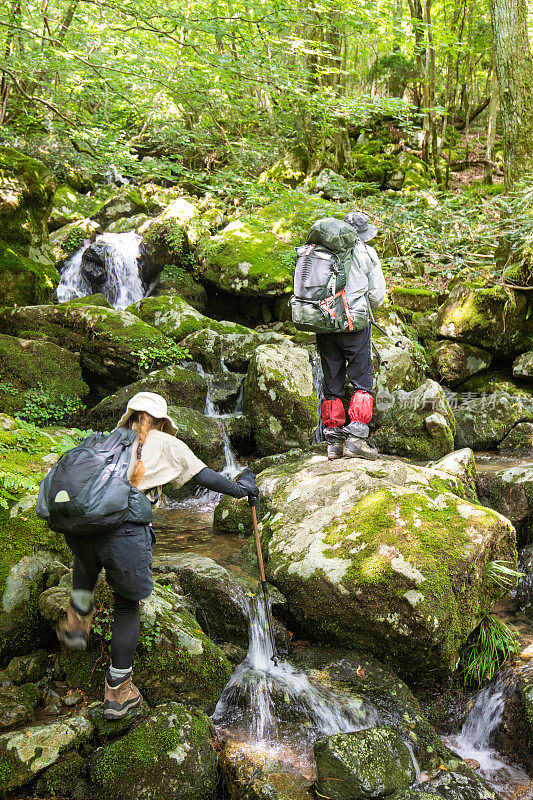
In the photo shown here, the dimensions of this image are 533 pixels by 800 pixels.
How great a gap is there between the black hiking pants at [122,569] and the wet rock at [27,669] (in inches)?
33.0

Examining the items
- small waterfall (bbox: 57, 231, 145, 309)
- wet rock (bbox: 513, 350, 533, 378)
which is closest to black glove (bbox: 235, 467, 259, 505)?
wet rock (bbox: 513, 350, 533, 378)

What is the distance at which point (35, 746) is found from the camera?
285 cm

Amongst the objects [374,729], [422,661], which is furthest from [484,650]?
[374,729]

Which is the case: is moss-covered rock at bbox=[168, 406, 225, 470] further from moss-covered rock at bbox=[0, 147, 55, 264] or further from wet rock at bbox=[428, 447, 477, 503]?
moss-covered rock at bbox=[0, 147, 55, 264]

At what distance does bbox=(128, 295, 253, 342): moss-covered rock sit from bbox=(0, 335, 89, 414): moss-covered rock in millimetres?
2022

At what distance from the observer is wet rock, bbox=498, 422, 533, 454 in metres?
8.62

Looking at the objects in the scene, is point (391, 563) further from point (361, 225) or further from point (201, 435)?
point (201, 435)

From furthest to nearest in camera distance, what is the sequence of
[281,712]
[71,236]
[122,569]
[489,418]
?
[71,236] → [489,418] → [281,712] → [122,569]

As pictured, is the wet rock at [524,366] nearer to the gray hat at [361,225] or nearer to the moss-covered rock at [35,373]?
the gray hat at [361,225]

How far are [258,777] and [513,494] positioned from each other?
4.45 metres

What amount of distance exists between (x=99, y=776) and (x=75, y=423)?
20.6 ft

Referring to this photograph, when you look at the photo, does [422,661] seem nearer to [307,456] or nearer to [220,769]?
[220,769]

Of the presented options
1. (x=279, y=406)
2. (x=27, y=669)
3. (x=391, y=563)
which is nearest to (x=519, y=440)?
(x=279, y=406)

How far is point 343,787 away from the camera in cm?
305
